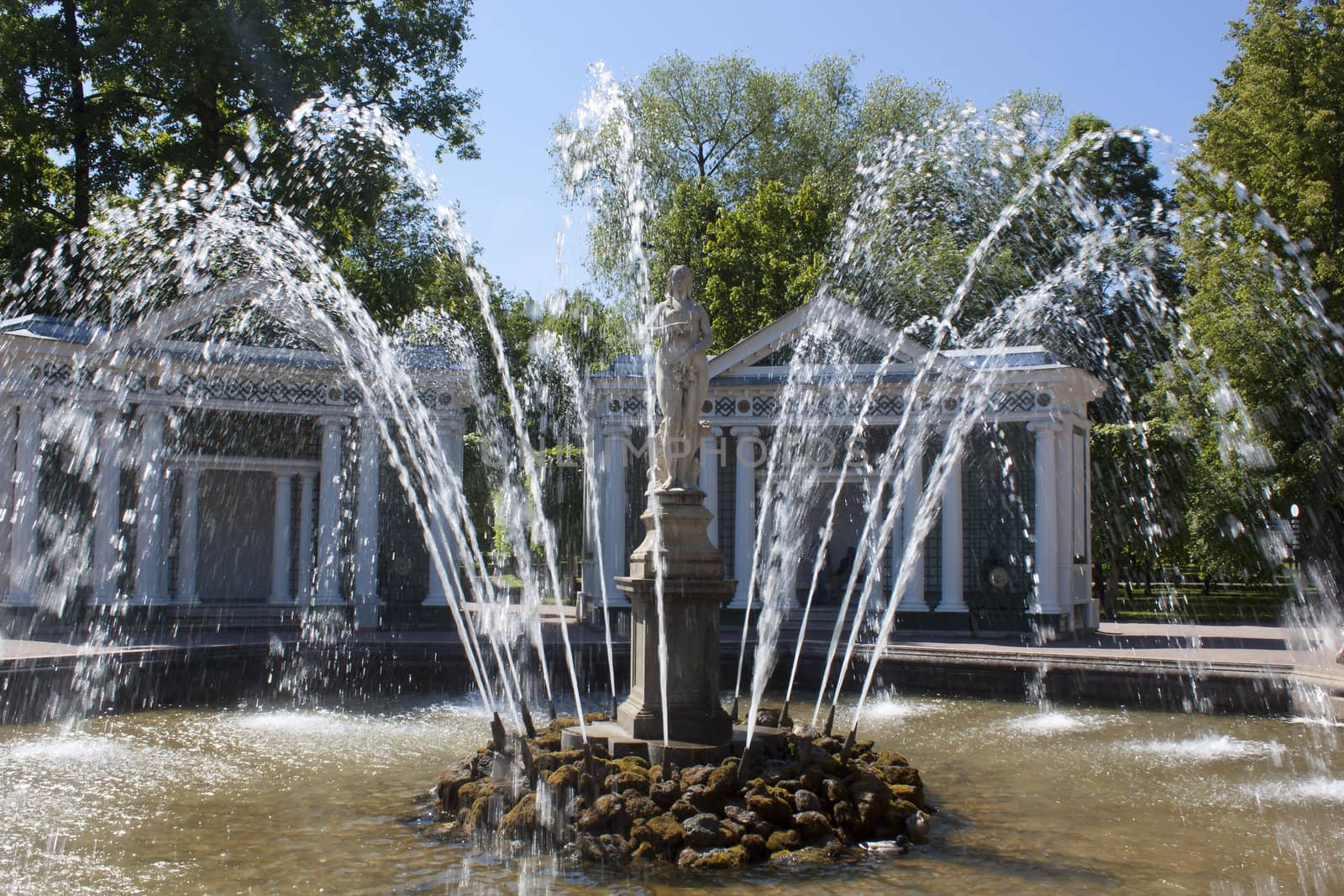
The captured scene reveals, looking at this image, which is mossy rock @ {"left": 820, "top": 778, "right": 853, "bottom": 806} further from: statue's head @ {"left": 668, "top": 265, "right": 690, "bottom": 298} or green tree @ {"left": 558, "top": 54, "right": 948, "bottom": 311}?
green tree @ {"left": 558, "top": 54, "right": 948, "bottom": 311}

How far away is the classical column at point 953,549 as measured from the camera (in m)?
19.8

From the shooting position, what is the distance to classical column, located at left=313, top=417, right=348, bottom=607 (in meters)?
20.1

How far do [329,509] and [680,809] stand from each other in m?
14.7

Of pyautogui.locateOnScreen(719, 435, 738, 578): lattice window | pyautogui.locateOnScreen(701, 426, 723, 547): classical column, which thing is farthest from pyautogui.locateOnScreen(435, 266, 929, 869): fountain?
pyautogui.locateOnScreen(719, 435, 738, 578): lattice window

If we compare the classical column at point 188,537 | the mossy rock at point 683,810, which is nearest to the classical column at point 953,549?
the classical column at point 188,537

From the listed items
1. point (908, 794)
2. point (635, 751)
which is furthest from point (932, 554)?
point (635, 751)

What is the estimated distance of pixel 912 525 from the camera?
19.9 metres

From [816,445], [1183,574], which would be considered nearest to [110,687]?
[816,445]

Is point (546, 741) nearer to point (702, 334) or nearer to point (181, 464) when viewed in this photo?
point (702, 334)

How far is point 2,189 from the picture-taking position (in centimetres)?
2392

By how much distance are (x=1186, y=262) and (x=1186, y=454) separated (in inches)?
171

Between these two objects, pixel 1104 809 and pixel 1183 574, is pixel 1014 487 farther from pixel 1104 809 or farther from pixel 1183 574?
pixel 1183 574

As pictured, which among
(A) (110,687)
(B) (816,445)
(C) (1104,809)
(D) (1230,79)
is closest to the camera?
(C) (1104,809)

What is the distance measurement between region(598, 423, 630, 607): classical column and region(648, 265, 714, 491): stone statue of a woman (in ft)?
38.8
